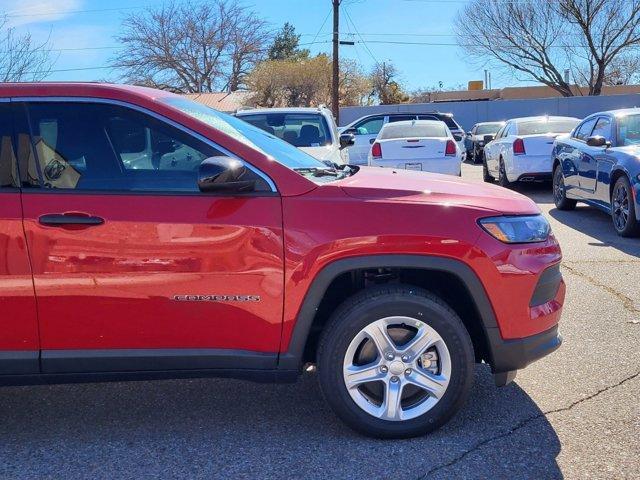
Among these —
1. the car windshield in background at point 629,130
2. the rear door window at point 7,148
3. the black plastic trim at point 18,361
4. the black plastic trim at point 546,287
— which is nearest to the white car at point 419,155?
the car windshield in background at point 629,130

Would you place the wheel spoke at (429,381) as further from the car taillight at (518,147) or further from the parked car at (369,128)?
the parked car at (369,128)

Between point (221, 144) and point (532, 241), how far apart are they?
166 cm

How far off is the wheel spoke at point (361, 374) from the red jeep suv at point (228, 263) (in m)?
0.01

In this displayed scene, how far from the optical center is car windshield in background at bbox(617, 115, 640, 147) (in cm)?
882

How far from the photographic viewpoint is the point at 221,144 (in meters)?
3.55

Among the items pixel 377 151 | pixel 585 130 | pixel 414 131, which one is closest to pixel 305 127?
pixel 377 151

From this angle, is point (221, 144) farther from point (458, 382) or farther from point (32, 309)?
point (458, 382)

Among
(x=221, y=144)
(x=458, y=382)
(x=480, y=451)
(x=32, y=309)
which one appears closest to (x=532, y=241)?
(x=458, y=382)

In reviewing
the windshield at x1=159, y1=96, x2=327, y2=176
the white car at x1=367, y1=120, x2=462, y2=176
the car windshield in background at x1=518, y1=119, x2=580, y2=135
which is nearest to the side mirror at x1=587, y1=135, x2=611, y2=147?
the white car at x1=367, y1=120, x2=462, y2=176

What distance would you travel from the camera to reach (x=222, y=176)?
10.9 ft

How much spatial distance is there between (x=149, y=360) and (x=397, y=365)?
1240 millimetres

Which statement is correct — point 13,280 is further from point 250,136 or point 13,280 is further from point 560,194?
point 560,194

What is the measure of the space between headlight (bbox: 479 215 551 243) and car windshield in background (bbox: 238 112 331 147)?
6.34 meters

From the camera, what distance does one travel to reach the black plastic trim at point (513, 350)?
11.7 ft
